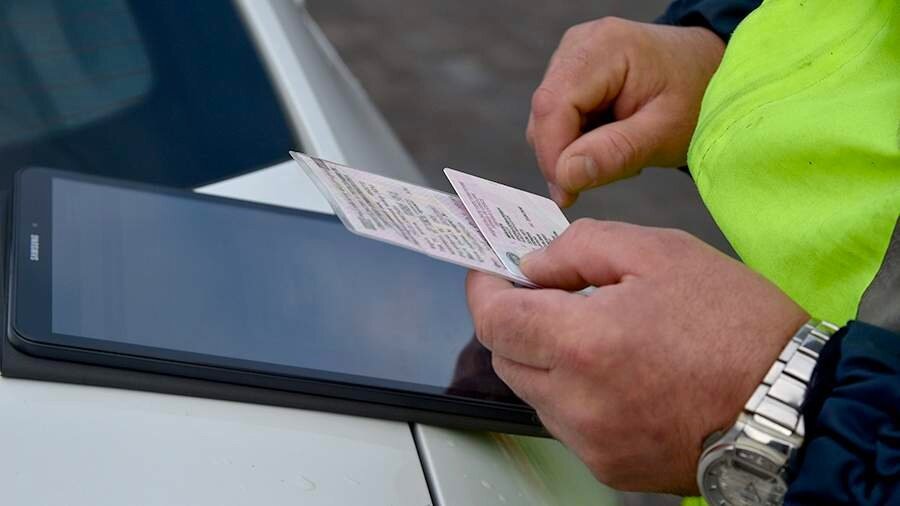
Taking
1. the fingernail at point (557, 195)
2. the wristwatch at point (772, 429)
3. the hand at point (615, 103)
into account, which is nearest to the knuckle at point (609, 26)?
the hand at point (615, 103)

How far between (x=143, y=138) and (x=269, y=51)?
24 centimetres

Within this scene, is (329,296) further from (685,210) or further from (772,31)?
(685,210)

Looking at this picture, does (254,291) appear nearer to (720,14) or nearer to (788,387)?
(788,387)

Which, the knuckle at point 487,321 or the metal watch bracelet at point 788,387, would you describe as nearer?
the metal watch bracelet at point 788,387

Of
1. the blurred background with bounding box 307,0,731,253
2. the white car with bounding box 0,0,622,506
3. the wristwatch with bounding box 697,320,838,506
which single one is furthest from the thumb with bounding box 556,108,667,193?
the blurred background with bounding box 307,0,731,253

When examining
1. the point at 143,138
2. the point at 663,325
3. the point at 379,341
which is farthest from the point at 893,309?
the point at 143,138

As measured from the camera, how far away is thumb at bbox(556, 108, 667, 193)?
1.40m

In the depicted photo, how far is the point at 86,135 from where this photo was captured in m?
1.46

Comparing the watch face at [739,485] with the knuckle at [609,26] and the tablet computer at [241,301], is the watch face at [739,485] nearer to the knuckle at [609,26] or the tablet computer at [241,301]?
the tablet computer at [241,301]

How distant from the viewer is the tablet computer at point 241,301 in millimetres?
1113

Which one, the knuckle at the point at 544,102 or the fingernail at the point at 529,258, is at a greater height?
the knuckle at the point at 544,102

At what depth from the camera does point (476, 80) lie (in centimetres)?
418

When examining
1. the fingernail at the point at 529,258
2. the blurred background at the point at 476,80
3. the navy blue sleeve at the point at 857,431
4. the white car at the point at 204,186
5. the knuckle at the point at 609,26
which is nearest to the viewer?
the navy blue sleeve at the point at 857,431

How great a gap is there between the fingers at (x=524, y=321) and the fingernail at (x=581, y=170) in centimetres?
34
